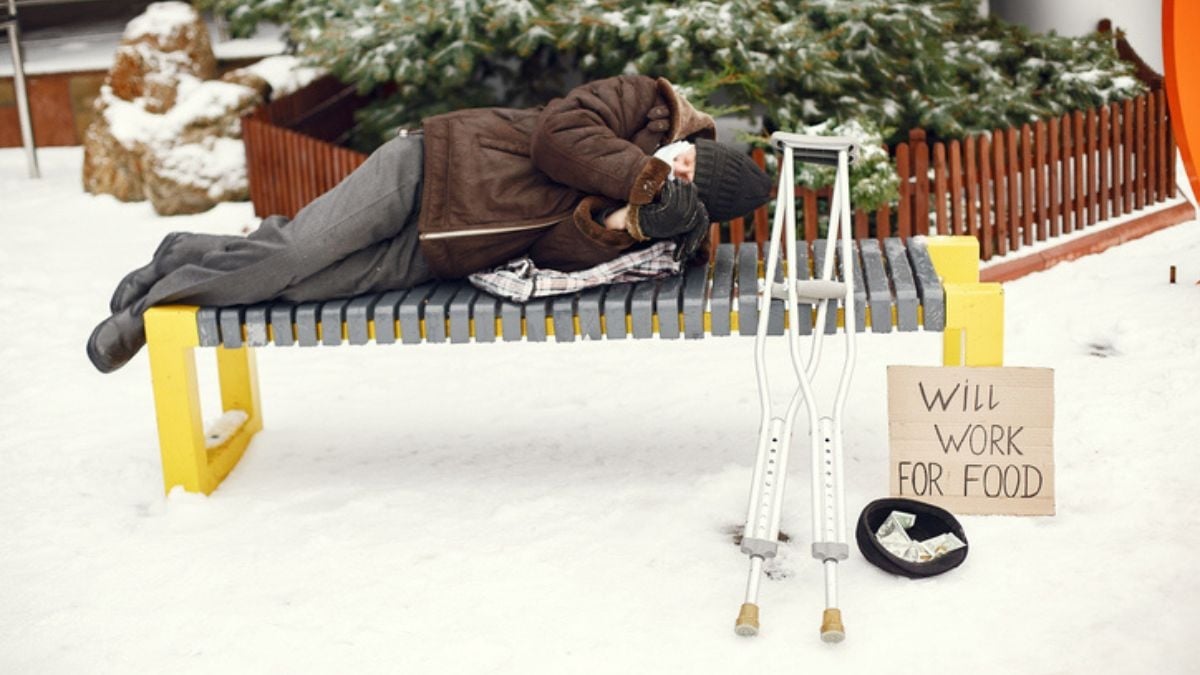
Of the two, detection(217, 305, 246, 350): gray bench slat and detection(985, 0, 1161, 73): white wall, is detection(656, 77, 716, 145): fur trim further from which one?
detection(985, 0, 1161, 73): white wall

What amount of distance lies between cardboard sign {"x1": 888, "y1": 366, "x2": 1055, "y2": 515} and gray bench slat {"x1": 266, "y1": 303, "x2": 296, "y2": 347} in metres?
1.99

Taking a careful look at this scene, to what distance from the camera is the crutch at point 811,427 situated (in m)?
3.72

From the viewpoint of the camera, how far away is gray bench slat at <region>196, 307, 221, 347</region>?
15.5ft

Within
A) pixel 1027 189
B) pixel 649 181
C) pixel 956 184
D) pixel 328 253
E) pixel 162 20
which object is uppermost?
pixel 162 20

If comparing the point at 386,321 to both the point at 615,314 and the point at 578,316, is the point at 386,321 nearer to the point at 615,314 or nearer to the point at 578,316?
the point at 578,316

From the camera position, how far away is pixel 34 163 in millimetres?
11750

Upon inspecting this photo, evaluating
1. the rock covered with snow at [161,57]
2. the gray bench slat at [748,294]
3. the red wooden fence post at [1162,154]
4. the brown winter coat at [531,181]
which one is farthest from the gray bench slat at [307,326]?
the rock covered with snow at [161,57]

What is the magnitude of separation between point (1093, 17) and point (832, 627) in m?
8.81

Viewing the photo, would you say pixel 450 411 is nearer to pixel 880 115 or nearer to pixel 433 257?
pixel 433 257

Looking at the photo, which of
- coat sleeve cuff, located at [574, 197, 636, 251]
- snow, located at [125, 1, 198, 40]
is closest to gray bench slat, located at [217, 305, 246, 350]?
coat sleeve cuff, located at [574, 197, 636, 251]

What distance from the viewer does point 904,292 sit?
4449 mm

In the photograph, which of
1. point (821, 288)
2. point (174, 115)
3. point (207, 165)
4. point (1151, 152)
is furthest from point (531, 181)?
A: point (174, 115)

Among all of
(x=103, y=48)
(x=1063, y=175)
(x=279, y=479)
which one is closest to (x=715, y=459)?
(x=279, y=479)

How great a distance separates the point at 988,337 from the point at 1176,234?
4319 millimetres
